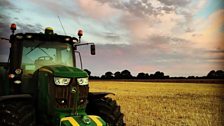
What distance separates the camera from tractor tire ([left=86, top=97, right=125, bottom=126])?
13.1ft

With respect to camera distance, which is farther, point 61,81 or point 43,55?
point 43,55

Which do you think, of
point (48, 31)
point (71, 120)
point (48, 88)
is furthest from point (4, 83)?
point (71, 120)

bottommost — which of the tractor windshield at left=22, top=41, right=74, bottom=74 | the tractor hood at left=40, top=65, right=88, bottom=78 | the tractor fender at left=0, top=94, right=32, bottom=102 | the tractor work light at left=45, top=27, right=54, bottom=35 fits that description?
the tractor fender at left=0, top=94, right=32, bottom=102

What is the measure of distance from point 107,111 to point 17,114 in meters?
1.14

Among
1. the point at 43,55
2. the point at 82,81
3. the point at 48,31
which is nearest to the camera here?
the point at 82,81

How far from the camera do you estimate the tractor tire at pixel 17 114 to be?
3345 mm

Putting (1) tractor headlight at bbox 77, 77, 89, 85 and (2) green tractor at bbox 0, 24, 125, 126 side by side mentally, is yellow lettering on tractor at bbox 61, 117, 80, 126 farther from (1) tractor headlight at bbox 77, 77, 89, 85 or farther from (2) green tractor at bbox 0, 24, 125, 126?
(1) tractor headlight at bbox 77, 77, 89, 85

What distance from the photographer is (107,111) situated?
4051 millimetres

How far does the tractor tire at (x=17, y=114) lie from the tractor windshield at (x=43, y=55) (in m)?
0.48

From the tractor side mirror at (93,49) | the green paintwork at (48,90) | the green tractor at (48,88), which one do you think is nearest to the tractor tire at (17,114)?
the green tractor at (48,88)

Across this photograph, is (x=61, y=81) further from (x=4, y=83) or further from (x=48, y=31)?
(x=4, y=83)

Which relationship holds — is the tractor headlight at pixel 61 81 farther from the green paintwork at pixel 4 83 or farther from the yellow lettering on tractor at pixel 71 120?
the green paintwork at pixel 4 83

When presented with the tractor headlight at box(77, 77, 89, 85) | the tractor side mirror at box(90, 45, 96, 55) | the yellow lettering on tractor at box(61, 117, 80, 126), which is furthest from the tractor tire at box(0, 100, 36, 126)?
the tractor side mirror at box(90, 45, 96, 55)

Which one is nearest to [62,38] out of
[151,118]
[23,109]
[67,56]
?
[67,56]
